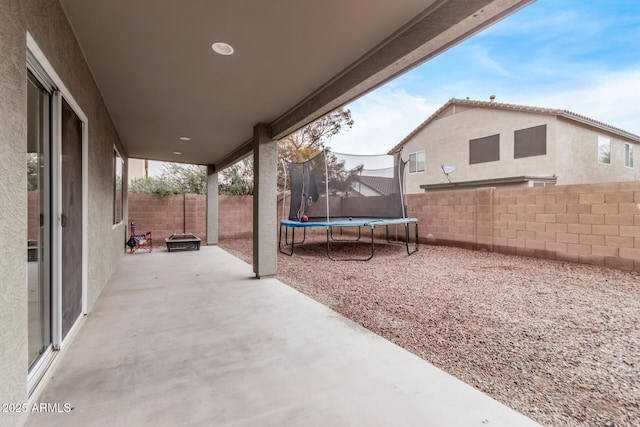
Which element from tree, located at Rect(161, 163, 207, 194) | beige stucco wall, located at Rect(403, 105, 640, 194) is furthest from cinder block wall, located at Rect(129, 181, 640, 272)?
beige stucco wall, located at Rect(403, 105, 640, 194)

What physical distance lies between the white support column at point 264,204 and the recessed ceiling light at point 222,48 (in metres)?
1.75

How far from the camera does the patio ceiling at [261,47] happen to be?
172 cm

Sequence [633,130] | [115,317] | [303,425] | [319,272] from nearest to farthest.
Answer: [303,425] → [115,317] → [319,272] → [633,130]

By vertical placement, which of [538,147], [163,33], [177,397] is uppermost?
[538,147]

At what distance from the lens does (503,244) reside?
221 inches

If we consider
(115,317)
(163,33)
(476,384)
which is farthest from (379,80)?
(115,317)

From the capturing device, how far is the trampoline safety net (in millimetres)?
6984

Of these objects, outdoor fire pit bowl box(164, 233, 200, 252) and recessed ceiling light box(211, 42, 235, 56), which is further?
outdoor fire pit bowl box(164, 233, 200, 252)

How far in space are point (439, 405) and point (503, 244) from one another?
5172 mm

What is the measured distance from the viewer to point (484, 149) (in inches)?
402

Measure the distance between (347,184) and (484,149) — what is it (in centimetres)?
614

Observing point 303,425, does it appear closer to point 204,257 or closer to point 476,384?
point 476,384

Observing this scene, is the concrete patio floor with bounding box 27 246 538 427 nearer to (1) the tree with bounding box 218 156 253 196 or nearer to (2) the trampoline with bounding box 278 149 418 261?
(2) the trampoline with bounding box 278 149 418 261

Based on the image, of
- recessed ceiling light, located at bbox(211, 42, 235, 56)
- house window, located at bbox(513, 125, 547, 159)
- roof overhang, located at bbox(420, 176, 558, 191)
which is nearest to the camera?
recessed ceiling light, located at bbox(211, 42, 235, 56)
